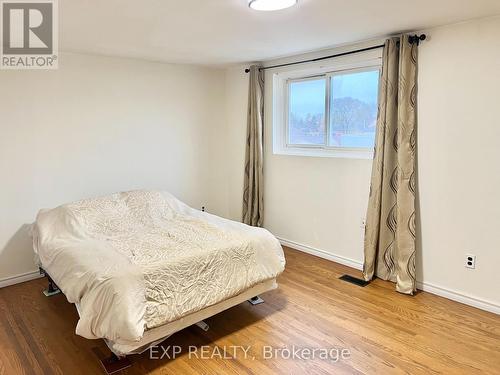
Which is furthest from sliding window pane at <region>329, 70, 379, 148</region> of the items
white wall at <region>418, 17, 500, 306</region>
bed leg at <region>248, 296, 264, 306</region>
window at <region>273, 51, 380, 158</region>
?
bed leg at <region>248, 296, 264, 306</region>

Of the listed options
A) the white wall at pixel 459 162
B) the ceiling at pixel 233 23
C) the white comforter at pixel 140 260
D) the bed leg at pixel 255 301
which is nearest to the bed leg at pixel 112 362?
the white comforter at pixel 140 260

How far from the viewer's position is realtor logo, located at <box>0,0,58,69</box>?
86.6 inches

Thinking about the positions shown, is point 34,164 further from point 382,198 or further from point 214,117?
point 382,198

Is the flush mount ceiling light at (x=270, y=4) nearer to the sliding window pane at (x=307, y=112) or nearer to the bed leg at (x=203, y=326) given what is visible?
the sliding window pane at (x=307, y=112)

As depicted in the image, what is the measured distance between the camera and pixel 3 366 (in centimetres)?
214

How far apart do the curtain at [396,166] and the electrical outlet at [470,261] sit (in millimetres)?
387

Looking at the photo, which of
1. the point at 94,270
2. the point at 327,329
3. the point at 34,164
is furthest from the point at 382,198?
the point at 34,164

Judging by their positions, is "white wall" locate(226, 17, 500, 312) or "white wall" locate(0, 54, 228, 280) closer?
"white wall" locate(226, 17, 500, 312)

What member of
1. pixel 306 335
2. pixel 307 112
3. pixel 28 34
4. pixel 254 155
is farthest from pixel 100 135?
pixel 306 335

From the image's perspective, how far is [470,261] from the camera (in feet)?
9.17

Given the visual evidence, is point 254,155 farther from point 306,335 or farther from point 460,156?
point 306,335

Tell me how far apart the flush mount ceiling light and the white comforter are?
157 centimetres

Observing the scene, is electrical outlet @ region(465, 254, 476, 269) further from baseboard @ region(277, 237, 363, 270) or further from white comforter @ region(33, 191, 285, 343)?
white comforter @ region(33, 191, 285, 343)

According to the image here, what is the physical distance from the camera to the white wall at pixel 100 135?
10.6 feet
